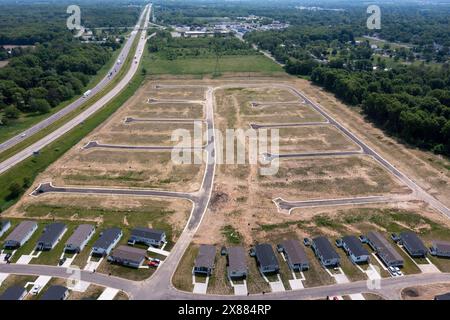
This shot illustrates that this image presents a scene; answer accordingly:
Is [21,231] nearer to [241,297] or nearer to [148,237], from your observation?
[148,237]

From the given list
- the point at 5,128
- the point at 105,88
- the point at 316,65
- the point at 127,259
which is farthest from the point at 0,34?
the point at 127,259

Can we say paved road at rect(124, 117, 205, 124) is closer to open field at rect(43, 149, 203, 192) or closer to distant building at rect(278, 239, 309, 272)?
open field at rect(43, 149, 203, 192)

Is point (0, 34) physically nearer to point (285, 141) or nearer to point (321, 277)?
point (285, 141)

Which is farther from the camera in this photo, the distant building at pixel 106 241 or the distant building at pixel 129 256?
the distant building at pixel 106 241

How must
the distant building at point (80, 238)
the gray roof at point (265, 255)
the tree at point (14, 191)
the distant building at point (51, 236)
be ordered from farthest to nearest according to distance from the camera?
the tree at point (14, 191) < the distant building at point (51, 236) < the distant building at point (80, 238) < the gray roof at point (265, 255)

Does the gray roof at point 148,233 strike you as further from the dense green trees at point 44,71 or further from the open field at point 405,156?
the dense green trees at point 44,71

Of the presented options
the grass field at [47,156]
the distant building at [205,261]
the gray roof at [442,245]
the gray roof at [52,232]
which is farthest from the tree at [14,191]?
the gray roof at [442,245]

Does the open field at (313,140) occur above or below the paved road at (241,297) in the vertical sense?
above
